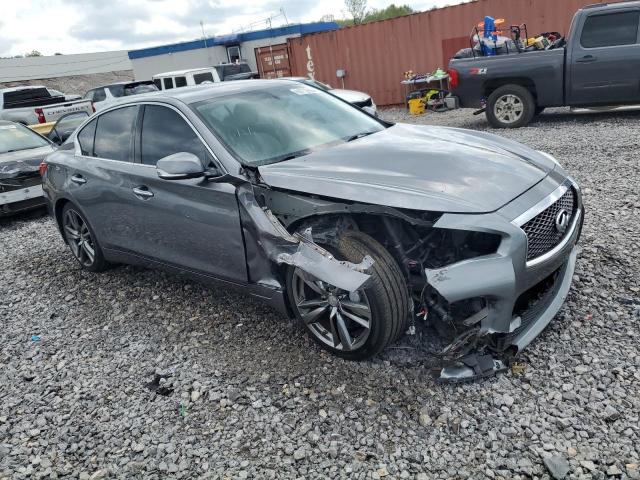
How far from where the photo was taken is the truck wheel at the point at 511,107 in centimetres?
957

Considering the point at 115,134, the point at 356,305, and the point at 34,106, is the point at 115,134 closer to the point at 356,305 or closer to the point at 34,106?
the point at 356,305

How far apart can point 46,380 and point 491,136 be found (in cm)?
355

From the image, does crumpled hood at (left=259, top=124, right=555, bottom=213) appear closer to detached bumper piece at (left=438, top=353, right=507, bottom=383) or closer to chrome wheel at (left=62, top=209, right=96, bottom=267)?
detached bumper piece at (left=438, top=353, right=507, bottom=383)

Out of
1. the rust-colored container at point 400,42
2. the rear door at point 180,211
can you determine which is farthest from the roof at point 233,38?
the rear door at point 180,211

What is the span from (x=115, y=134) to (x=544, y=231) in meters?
3.39

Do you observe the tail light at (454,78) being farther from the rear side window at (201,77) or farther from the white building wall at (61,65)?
the white building wall at (61,65)

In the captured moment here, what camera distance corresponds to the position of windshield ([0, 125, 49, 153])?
8352 millimetres

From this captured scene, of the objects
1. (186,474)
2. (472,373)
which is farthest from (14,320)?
(472,373)

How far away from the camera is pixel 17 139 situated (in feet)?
28.1

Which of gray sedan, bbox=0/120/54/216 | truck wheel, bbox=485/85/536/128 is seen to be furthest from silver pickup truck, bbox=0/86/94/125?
truck wheel, bbox=485/85/536/128

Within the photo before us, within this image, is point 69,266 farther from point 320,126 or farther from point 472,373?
point 472,373

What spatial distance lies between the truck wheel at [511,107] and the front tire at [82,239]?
751 centimetres

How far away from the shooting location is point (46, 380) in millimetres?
3584

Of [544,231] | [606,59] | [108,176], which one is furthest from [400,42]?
[544,231]
